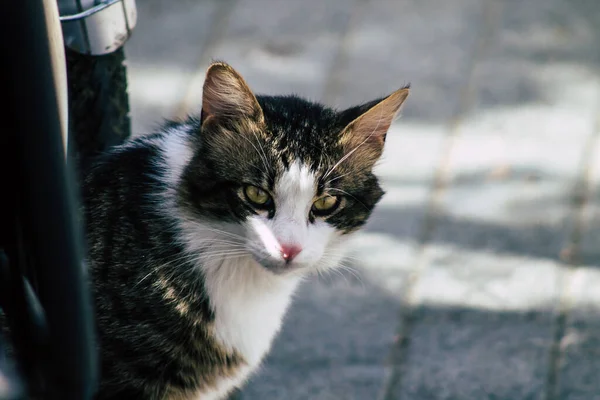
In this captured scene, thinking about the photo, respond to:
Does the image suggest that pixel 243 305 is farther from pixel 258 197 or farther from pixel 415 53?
pixel 415 53

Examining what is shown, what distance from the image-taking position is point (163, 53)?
10.1 feet

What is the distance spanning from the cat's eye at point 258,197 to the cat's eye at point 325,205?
0.30 feet

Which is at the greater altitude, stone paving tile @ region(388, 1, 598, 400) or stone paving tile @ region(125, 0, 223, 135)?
stone paving tile @ region(125, 0, 223, 135)

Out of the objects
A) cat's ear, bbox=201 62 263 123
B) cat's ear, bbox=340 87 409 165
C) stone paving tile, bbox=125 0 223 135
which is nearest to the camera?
cat's ear, bbox=201 62 263 123

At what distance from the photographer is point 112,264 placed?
5.15 ft

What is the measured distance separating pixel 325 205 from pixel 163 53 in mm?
1655

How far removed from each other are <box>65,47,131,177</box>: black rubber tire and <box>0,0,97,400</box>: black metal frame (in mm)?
713

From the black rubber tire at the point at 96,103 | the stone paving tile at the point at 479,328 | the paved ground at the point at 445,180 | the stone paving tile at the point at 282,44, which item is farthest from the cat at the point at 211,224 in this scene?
the stone paving tile at the point at 282,44

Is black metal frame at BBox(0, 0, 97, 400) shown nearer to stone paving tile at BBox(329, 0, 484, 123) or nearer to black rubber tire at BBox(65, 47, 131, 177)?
black rubber tire at BBox(65, 47, 131, 177)

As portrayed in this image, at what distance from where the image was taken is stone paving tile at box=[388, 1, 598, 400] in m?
2.12

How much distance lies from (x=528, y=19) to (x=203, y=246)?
2.16 metres

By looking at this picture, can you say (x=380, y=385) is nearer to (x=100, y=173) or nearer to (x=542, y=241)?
(x=542, y=241)

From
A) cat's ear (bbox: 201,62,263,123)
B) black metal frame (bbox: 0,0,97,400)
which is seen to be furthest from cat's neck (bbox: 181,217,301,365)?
black metal frame (bbox: 0,0,97,400)

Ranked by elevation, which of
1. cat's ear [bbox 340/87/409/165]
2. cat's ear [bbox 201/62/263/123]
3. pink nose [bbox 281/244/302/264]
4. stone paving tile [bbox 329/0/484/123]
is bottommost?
stone paving tile [bbox 329/0/484/123]
